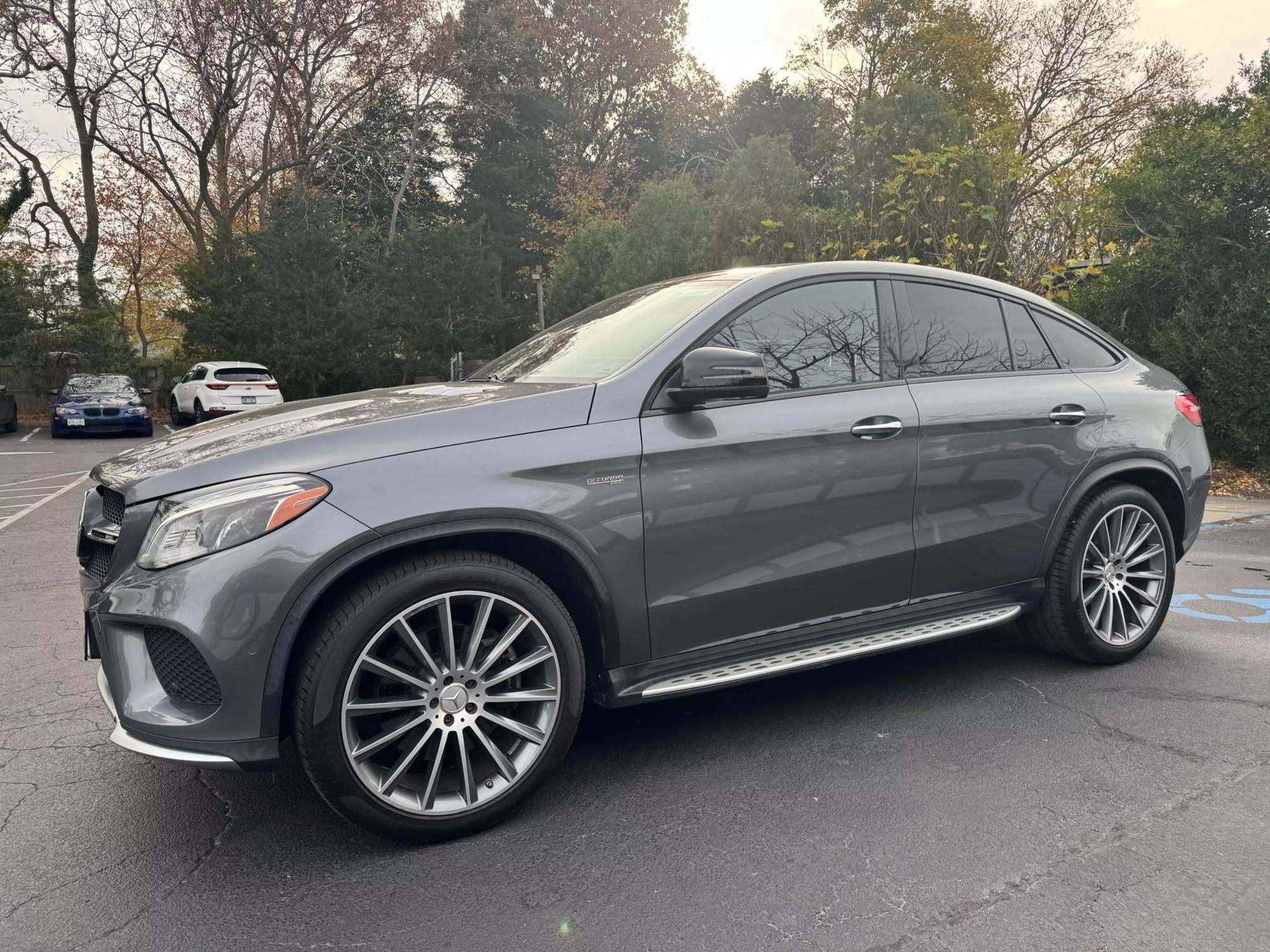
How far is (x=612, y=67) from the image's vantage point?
40375mm

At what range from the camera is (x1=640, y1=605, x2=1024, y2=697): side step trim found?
3188 millimetres

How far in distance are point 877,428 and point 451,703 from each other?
5.96 ft

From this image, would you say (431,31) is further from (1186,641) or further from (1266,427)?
(1186,641)

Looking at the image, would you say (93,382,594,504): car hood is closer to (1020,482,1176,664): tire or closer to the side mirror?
the side mirror

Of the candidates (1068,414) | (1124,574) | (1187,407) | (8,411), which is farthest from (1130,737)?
(8,411)

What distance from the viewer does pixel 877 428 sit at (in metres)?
3.56

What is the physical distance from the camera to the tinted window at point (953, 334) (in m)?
3.88

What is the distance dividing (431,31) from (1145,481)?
30.3m

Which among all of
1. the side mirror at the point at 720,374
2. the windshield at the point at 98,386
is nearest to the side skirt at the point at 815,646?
the side mirror at the point at 720,374

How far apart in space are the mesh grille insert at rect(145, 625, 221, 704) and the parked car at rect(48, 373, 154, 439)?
19.5 metres

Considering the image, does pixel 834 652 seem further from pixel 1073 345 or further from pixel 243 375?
pixel 243 375

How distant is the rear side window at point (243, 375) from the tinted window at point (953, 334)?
20.0 metres

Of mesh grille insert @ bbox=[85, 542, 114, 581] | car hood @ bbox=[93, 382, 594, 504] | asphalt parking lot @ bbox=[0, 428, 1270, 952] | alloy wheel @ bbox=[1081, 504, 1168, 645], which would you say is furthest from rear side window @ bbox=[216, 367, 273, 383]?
alloy wheel @ bbox=[1081, 504, 1168, 645]

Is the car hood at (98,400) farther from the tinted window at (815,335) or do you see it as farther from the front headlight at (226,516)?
the tinted window at (815,335)
